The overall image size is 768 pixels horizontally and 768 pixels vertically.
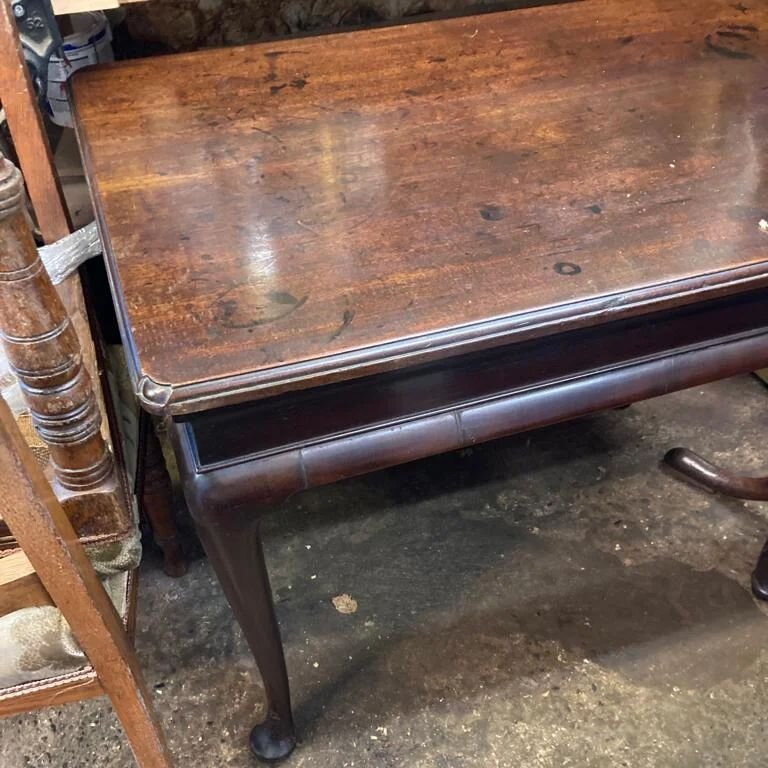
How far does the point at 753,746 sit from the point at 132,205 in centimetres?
108

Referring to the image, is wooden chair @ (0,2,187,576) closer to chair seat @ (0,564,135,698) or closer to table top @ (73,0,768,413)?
table top @ (73,0,768,413)

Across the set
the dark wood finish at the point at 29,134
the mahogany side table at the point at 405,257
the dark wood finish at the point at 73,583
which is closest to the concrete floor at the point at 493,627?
the mahogany side table at the point at 405,257

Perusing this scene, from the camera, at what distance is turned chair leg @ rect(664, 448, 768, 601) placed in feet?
4.25

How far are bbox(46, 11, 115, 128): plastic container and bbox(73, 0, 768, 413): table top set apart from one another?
99mm

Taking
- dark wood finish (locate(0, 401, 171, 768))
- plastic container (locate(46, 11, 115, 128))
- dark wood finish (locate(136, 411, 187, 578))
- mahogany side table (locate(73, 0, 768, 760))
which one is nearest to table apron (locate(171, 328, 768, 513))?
mahogany side table (locate(73, 0, 768, 760))

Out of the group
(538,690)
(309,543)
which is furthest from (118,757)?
(538,690)

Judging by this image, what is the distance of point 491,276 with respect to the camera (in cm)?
71

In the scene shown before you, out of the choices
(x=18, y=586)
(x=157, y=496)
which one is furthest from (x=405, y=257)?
(x=157, y=496)

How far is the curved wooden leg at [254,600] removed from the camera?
74 centimetres

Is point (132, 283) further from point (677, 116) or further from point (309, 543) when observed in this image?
point (309, 543)

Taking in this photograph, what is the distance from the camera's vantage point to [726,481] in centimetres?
141

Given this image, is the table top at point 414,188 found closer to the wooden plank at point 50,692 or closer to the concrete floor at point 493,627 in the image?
the wooden plank at point 50,692

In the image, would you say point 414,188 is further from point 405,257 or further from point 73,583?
point 73,583

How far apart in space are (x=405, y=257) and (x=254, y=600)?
401mm
